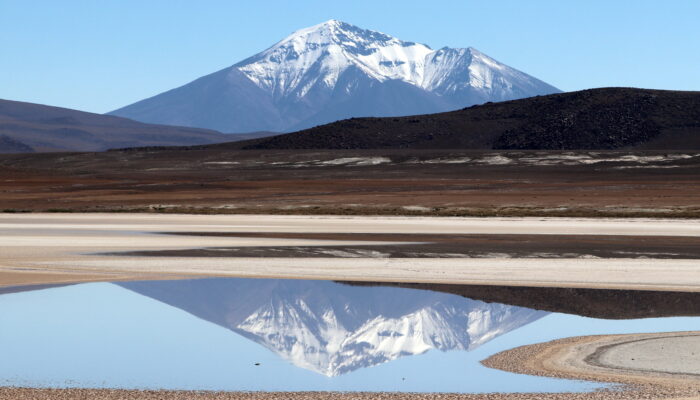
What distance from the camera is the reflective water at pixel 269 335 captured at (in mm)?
14203

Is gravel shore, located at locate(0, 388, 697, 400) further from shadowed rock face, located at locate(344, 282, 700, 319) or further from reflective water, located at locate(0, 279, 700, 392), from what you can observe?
shadowed rock face, located at locate(344, 282, 700, 319)

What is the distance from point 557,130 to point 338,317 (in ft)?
554

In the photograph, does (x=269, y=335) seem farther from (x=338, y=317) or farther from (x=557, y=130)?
(x=557, y=130)

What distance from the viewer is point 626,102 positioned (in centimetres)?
19588

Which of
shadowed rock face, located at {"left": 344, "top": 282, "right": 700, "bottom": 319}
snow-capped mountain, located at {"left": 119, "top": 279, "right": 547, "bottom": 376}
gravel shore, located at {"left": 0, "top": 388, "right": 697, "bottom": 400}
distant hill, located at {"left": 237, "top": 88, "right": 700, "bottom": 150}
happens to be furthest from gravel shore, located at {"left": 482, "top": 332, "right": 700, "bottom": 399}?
distant hill, located at {"left": 237, "top": 88, "right": 700, "bottom": 150}

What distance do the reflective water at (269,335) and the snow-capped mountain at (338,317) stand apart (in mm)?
28

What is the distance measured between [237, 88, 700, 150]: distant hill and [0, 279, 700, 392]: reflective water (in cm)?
15794

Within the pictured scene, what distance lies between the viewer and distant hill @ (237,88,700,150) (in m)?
179

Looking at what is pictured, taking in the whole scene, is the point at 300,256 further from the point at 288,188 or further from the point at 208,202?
the point at 288,188

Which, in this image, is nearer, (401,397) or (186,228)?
(401,397)

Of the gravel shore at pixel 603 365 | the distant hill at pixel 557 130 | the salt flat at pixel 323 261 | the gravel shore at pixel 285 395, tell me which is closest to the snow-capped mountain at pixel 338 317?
the gravel shore at pixel 603 365

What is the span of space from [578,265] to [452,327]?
37.9 feet

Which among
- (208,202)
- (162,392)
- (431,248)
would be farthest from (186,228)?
(162,392)

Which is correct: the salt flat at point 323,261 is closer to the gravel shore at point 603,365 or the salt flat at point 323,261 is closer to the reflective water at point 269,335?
the reflective water at point 269,335
